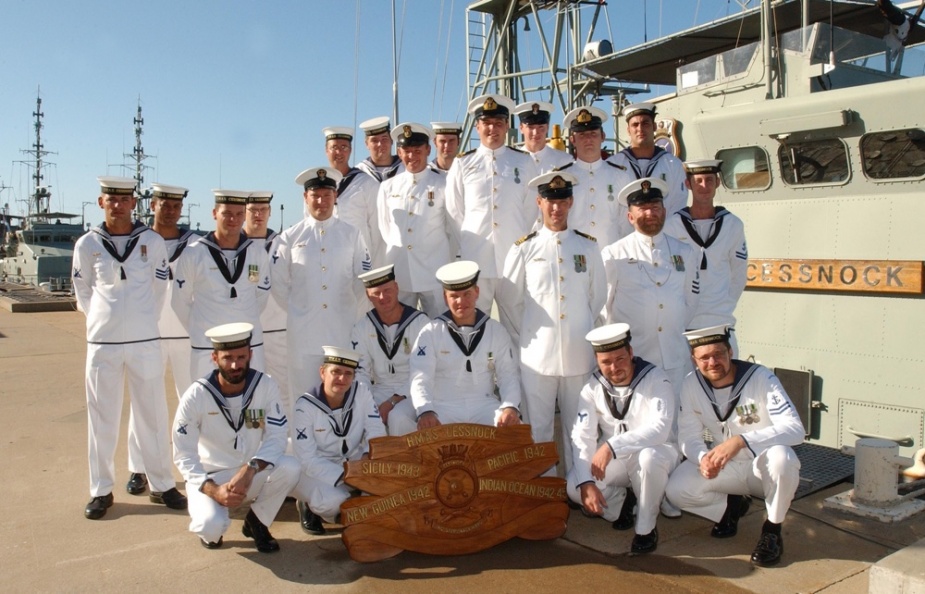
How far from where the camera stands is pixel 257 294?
567cm

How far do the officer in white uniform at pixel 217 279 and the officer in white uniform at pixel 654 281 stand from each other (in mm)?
2658

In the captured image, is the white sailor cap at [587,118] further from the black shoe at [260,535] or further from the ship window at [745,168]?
the black shoe at [260,535]

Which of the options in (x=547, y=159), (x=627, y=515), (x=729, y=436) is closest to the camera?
(x=729, y=436)

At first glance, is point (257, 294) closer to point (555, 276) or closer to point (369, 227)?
point (369, 227)

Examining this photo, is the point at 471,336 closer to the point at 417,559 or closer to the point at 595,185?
the point at 417,559

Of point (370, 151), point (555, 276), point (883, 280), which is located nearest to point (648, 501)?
point (555, 276)

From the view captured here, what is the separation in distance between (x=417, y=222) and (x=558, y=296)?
4.86 feet

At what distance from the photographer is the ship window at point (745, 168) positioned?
6.81 m

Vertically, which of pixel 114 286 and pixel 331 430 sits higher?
pixel 114 286

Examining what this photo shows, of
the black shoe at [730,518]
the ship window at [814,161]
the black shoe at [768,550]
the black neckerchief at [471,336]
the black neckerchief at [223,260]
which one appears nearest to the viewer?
the black shoe at [768,550]

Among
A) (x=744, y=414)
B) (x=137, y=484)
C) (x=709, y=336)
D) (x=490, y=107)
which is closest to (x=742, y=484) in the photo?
(x=744, y=414)

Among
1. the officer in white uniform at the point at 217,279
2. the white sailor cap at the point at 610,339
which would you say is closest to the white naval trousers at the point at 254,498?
the officer in white uniform at the point at 217,279

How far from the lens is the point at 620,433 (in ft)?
15.6

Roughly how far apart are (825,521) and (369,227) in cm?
413
